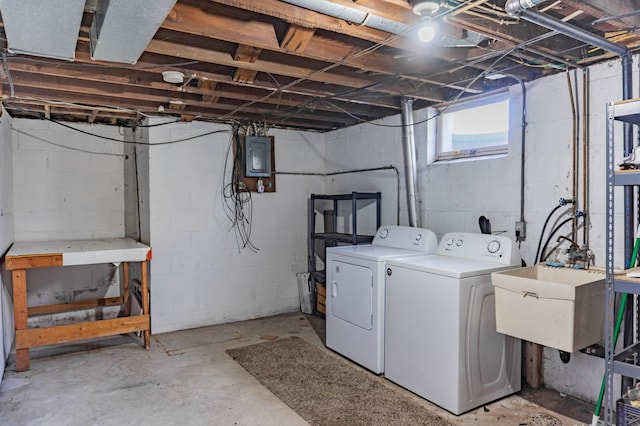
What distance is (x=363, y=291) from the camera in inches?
129

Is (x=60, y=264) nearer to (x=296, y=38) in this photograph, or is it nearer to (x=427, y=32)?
(x=296, y=38)

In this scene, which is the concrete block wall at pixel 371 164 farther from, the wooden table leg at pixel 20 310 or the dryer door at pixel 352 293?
the wooden table leg at pixel 20 310

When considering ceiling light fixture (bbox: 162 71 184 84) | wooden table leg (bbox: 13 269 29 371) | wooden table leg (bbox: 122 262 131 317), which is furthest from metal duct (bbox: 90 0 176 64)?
A: wooden table leg (bbox: 122 262 131 317)

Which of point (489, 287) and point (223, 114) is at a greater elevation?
point (223, 114)

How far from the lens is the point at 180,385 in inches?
121

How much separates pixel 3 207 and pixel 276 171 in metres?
2.59

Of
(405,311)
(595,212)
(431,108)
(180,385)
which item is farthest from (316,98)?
(180,385)

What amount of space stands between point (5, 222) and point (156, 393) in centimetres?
200

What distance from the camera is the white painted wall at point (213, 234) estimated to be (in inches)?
168

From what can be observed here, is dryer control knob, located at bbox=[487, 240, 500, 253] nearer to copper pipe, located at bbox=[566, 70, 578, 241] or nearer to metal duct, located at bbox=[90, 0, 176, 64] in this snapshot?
copper pipe, located at bbox=[566, 70, 578, 241]

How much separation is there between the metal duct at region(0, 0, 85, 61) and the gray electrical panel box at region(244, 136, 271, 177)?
7.96ft

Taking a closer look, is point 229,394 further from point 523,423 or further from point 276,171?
point 276,171

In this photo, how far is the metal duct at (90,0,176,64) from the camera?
Result: 1.70 meters

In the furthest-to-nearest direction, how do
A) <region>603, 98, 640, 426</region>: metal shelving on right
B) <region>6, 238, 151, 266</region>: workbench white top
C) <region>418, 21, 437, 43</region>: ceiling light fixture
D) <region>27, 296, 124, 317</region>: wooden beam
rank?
<region>27, 296, 124, 317</region>: wooden beam
<region>6, 238, 151, 266</region>: workbench white top
<region>418, 21, 437, 43</region>: ceiling light fixture
<region>603, 98, 640, 426</region>: metal shelving on right
